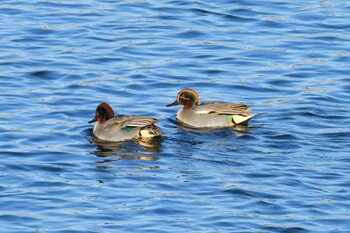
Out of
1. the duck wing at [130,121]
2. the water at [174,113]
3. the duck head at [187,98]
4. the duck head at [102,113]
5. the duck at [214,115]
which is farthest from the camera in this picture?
the duck head at [187,98]

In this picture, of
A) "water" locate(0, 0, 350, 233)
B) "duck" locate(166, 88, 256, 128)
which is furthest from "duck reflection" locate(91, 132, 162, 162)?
"duck" locate(166, 88, 256, 128)

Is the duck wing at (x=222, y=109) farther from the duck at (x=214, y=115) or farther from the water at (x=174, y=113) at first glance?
the water at (x=174, y=113)

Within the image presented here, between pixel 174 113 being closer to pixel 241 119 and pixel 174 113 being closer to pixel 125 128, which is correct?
pixel 241 119

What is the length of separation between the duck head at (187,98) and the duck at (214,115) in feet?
0.39

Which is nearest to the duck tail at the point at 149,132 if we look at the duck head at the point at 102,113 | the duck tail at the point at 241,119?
the duck head at the point at 102,113

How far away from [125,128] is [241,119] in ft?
6.30

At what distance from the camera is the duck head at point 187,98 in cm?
1906

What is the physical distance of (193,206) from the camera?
13977mm

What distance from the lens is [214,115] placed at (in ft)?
60.3

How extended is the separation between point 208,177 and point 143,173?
36.0 inches

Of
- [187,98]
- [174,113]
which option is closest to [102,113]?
[187,98]

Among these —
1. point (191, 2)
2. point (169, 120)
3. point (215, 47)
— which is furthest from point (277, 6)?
point (169, 120)

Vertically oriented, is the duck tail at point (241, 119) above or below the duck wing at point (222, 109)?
below

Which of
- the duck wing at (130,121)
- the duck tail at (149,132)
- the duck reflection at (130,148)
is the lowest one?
the duck reflection at (130,148)
